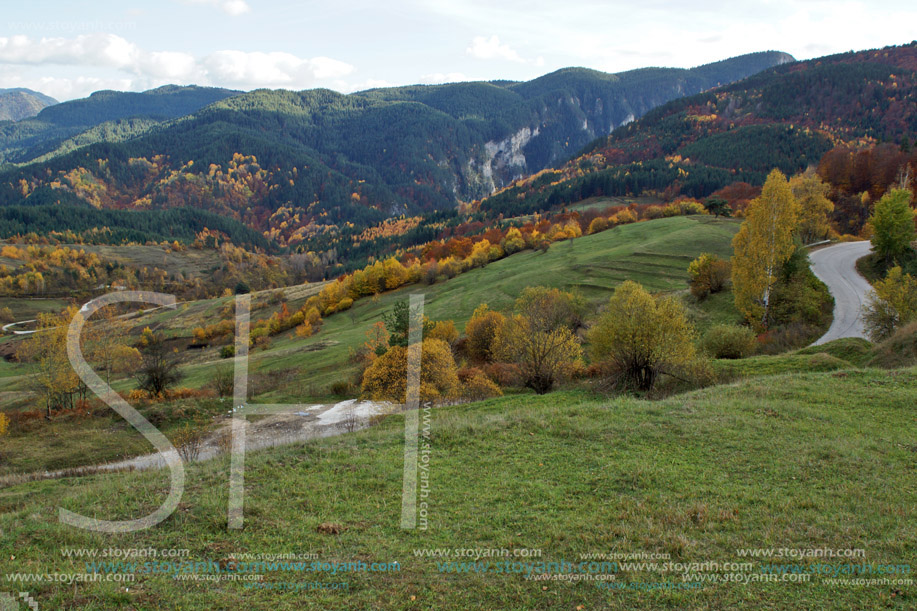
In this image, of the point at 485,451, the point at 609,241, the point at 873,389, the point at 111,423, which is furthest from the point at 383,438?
the point at 609,241

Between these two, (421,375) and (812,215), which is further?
(812,215)

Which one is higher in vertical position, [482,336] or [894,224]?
[894,224]

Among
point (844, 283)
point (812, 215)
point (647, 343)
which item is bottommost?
point (647, 343)

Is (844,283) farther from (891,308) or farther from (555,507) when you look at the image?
(555,507)

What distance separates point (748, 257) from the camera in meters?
47.3

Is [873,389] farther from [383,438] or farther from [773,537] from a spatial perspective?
[383,438]

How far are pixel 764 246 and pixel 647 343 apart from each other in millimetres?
25255

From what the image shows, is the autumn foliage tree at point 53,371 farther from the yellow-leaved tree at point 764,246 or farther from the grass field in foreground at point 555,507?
the yellow-leaved tree at point 764,246

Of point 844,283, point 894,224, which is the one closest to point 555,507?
point 844,283

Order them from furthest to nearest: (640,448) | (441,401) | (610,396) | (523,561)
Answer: (441,401), (610,396), (640,448), (523,561)

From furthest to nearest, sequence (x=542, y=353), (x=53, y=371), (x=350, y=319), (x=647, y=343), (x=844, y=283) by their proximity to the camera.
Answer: (x=350, y=319) < (x=844, y=283) < (x=53, y=371) < (x=542, y=353) < (x=647, y=343)

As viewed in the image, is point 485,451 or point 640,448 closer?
point 640,448

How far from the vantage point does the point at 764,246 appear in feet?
151

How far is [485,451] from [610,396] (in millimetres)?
12047
